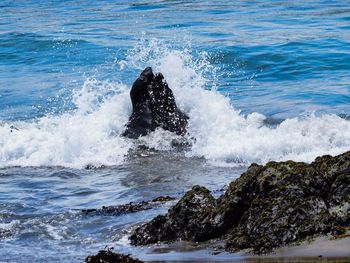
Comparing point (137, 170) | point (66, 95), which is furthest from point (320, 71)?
point (137, 170)

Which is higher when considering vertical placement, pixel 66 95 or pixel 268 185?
pixel 268 185

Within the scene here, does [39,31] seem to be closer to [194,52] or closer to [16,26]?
[16,26]

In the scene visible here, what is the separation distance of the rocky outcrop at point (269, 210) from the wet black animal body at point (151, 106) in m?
7.33

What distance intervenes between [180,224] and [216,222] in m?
0.43

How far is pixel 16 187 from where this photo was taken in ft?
38.1

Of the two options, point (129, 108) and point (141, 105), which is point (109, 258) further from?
point (129, 108)

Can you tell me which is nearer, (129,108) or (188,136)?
(188,136)

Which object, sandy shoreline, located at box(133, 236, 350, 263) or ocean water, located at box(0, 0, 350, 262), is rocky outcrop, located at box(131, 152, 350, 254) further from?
ocean water, located at box(0, 0, 350, 262)

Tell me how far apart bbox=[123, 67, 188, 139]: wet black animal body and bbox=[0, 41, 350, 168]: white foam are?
10.8 inches

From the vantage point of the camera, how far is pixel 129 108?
16.0m

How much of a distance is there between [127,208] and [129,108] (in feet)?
22.1

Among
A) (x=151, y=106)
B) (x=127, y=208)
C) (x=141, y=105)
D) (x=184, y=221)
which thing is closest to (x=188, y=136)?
(x=151, y=106)

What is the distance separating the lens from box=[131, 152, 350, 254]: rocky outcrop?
6328mm

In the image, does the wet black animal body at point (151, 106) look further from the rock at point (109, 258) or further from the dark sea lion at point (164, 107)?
the rock at point (109, 258)
